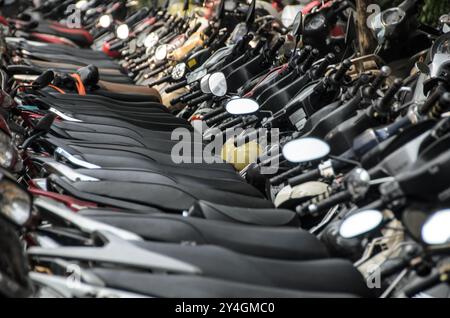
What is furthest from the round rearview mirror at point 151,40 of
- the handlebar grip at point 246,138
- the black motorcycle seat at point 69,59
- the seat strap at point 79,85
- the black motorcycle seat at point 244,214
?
the black motorcycle seat at point 244,214

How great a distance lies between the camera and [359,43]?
4.74 metres

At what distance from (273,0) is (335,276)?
5.29m

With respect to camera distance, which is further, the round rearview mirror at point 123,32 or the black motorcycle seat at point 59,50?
the round rearview mirror at point 123,32

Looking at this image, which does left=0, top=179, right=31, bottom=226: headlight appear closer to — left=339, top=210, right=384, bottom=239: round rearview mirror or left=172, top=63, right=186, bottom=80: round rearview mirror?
left=339, top=210, right=384, bottom=239: round rearview mirror

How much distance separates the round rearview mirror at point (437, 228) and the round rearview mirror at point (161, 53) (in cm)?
527

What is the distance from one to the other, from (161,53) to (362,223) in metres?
5.12

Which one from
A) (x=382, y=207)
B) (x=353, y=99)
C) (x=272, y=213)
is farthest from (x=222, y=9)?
(x=382, y=207)

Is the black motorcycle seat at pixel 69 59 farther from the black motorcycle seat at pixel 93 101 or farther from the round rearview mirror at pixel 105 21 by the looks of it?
the black motorcycle seat at pixel 93 101

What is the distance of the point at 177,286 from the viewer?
213 centimetres

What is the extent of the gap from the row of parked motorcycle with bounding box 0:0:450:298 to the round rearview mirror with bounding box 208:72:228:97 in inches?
0.4

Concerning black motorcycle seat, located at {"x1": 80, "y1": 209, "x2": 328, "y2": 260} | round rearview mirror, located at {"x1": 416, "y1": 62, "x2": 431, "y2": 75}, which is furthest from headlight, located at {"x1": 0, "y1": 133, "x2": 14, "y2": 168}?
round rearview mirror, located at {"x1": 416, "y1": 62, "x2": 431, "y2": 75}

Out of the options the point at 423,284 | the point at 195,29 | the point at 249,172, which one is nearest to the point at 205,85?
the point at 249,172

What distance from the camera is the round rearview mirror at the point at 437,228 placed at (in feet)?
7.18

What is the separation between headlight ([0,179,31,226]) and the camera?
8.21ft
